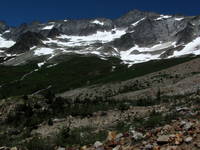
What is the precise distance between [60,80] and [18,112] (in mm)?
110828

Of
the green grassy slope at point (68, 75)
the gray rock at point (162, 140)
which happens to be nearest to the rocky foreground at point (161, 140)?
the gray rock at point (162, 140)

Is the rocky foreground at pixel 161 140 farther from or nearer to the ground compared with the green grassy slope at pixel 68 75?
nearer to the ground

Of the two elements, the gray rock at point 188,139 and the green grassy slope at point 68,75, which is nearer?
the gray rock at point 188,139

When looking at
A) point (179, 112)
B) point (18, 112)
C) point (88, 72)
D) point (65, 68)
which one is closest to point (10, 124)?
point (18, 112)

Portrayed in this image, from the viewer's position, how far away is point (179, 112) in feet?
70.4

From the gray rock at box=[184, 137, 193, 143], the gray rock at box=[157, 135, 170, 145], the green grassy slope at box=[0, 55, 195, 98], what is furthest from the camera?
the green grassy slope at box=[0, 55, 195, 98]

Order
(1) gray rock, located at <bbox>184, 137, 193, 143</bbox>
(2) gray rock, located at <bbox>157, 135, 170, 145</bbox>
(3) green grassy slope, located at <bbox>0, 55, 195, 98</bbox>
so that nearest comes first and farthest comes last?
(1) gray rock, located at <bbox>184, 137, 193, 143</bbox>, (2) gray rock, located at <bbox>157, 135, 170, 145</bbox>, (3) green grassy slope, located at <bbox>0, 55, 195, 98</bbox>

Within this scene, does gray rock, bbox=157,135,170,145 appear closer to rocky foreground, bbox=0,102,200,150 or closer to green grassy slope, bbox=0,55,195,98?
rocky foreground, bbox=0,102,200,150

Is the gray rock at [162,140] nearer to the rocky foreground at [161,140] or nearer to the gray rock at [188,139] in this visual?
the rocky foreground at [161,140]

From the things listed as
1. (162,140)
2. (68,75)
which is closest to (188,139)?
(162,140)

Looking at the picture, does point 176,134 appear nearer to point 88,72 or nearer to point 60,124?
point 60,124

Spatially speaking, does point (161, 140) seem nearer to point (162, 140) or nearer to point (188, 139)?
point (162, 140)

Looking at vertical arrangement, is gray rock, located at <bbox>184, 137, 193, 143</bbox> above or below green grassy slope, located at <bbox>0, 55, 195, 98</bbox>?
below

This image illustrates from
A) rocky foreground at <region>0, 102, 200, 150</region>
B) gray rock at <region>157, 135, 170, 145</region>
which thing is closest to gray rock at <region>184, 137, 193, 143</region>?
rocky foreground at <region>0, 102, 200, 150</region>
